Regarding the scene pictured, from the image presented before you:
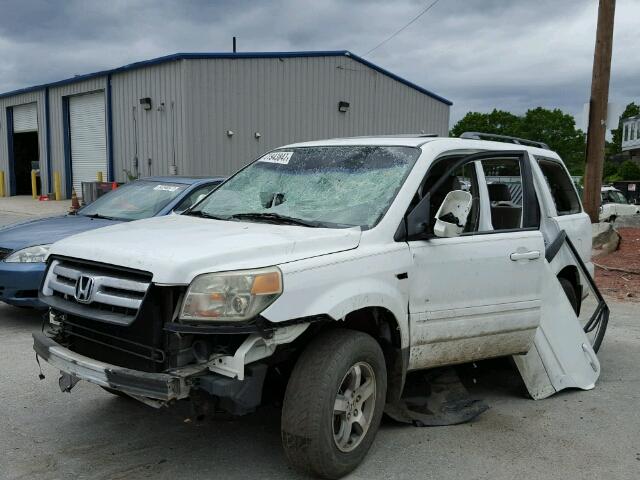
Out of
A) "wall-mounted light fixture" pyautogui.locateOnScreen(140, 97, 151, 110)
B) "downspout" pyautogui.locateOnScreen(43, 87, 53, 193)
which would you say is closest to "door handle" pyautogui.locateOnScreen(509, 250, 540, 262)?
"wall-mounted light fixture" pyautogui.locateOnScreen(140, 97, 151, 110)

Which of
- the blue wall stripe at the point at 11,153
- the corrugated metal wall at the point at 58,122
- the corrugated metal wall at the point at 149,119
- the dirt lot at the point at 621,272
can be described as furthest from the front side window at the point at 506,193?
the blue wall stripe at the point at 11,153

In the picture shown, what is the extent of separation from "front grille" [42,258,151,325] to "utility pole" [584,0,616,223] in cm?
1006

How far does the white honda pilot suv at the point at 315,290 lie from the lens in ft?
10.1

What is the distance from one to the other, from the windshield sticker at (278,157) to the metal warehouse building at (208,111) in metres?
15.7

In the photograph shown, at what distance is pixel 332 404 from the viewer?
3.20m

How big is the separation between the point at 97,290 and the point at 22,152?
30.9 m

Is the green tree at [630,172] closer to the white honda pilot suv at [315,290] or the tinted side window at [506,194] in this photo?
the tinted side window at [506,194]

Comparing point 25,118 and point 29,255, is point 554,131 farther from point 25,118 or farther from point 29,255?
point 29,255

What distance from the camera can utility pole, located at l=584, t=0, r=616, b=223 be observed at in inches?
432

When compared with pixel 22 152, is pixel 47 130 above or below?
above

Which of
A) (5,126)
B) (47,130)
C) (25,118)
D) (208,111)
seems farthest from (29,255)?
(5,126)

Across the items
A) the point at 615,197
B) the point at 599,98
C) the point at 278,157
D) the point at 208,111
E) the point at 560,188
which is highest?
the point at 208,111

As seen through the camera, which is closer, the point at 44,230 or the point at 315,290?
the point at 315,290

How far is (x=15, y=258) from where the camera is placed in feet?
19.7
